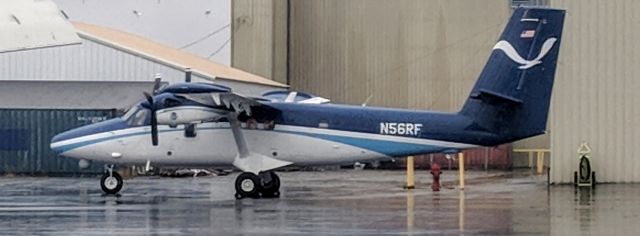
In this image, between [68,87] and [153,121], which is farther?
[68,87]

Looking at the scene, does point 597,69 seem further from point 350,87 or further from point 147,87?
point 350,87

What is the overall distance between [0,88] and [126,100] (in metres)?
4.26

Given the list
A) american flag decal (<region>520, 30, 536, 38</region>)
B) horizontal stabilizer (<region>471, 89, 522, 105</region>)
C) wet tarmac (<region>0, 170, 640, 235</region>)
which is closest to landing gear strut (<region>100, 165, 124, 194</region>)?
wet tarmac (<region>0, 170, 640, 235</region>)

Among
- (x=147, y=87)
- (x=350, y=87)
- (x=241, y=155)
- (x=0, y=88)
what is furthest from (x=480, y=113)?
(x=350, y=87)

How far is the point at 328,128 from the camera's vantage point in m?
23.4

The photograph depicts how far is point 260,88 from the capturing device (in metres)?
40.2

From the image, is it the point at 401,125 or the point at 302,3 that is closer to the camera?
the point at 401,125

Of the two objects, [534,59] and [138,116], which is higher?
[534,59]

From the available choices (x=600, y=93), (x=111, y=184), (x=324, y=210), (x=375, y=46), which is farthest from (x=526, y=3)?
(x=324, y=210)

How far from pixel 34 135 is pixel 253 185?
50.7 feet

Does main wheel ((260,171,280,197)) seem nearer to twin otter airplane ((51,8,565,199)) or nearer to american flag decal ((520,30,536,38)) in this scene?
twin otter airplane ((51,8,565,199))

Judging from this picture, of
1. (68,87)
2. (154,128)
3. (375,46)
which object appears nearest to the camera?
(154,128)

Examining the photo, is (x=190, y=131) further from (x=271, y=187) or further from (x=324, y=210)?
(x=324, y=210)

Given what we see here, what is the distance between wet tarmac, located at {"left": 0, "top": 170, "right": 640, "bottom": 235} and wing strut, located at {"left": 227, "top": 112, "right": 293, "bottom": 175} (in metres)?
0.79
